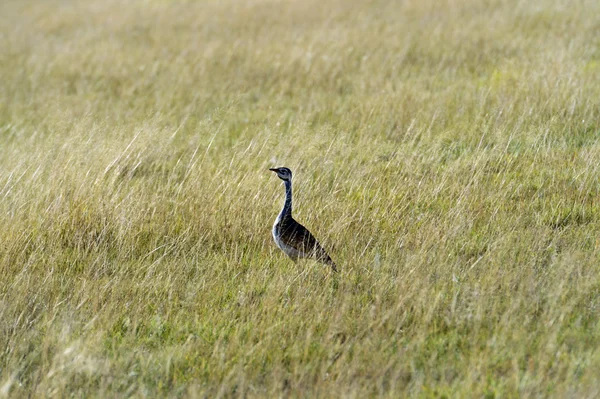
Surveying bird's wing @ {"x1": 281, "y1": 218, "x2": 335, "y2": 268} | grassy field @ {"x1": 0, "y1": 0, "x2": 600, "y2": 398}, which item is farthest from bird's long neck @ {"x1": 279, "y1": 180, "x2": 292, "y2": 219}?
grassy field @ {"x1": 0, "y1": 0, "x2": 600, "y2": 398}

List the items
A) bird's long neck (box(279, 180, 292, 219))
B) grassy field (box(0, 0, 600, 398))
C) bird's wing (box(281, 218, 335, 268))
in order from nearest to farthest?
grassy field (box(0, 0, 600, 398)), bird's wing (box(281, 218, 335, 268)), bird's long neck (box(279, 180, 292, 219))

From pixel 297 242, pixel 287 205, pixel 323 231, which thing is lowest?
pixel 323 231

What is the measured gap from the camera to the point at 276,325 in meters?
4.73

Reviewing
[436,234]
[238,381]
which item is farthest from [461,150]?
[238,381]

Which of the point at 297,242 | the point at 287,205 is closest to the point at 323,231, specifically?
the point at 287,205

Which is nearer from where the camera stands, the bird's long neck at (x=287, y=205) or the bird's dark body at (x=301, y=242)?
the bird's dark body at (x=301, y=242)

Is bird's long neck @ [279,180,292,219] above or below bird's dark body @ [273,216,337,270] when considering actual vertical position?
above

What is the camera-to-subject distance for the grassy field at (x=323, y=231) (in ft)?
14.4

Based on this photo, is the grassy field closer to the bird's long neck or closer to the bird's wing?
the bird's wing

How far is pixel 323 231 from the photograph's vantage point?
611cm

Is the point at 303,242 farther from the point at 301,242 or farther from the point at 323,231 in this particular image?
the point at 323,231

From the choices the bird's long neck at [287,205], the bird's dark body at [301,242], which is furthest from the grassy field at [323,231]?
the bird's long neck at [287,205]

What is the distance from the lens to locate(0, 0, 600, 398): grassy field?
4391mm

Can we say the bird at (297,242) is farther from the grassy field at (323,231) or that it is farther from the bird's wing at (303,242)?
the grassy field at (323,231)
